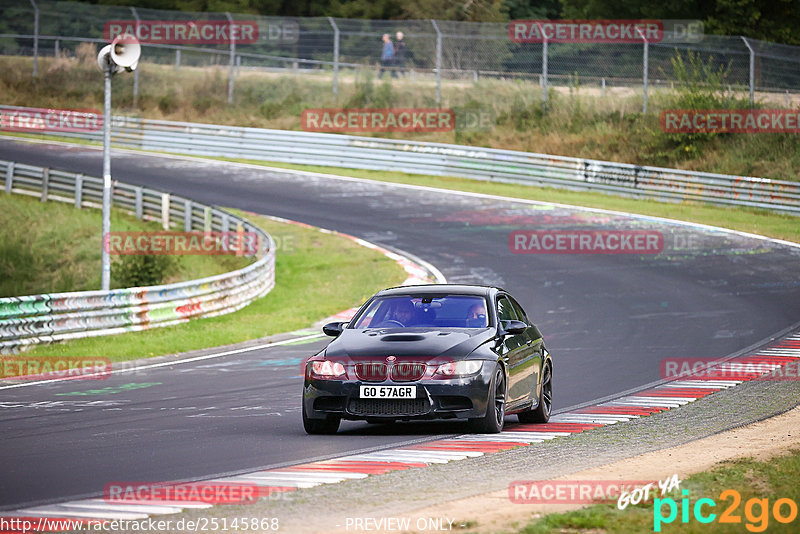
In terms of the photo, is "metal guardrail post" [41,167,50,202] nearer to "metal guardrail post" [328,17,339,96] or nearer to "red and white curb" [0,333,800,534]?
"metal guardrail post" [328,17,339,96]

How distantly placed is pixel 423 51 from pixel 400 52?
156 cm

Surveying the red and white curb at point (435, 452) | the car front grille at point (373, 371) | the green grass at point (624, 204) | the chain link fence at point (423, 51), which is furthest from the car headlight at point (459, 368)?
the chain link fence at point (423, 51)

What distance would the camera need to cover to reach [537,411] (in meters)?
12.1

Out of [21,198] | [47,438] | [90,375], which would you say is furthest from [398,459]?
[21,198]

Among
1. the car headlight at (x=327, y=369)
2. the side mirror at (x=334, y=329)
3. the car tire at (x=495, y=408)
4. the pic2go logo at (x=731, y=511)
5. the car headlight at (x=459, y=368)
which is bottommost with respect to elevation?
the car tire at (x=495, y=408)

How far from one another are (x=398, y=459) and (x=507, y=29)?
1289 inches

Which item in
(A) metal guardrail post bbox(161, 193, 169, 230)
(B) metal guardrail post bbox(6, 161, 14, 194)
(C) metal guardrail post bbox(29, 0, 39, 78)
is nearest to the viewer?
(A) metal guardrail post bbox(161, 193, 169, 230)

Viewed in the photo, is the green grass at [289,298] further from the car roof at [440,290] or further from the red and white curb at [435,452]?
the red and white curb at [435,452]

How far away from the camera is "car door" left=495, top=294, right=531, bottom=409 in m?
11.3

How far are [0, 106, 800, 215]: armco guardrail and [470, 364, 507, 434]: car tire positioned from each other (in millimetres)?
25266

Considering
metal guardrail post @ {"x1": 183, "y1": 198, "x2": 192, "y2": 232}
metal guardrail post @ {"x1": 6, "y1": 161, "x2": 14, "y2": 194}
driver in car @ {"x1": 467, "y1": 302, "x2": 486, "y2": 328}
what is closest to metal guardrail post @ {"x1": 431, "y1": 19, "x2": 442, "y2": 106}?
metal guardrail post @ {"x1": 183, "y1": 198, "x2": 192, "y2": 232}

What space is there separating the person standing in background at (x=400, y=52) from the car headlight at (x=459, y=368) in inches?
1321

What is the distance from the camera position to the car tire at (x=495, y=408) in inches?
424

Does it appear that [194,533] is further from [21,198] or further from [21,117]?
[21,117]
